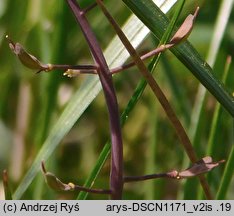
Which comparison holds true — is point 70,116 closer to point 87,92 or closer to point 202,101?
point 87,92

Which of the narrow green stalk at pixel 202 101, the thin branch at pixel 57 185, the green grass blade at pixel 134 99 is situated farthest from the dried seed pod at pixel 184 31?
the narrow green stalk at pixel 202 101

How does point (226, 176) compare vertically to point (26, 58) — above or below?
below

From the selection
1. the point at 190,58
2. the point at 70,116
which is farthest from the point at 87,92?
the point at 190,58

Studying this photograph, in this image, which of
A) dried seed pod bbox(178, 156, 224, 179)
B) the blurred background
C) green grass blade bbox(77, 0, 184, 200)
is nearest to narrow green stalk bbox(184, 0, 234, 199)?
the blurred background

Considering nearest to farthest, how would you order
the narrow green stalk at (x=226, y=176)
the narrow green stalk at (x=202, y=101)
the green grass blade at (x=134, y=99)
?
1. the green grass blade at (x=134, y=99)
2. the narrow green stalk at (x=226, y=176)
3. the narrow green stalk at (x=202, y=101)

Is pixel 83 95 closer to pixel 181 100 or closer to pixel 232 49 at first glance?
pixel 181 100

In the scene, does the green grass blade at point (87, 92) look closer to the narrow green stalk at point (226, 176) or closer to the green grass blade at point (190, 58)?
the green grass blade at point (190, 58)
